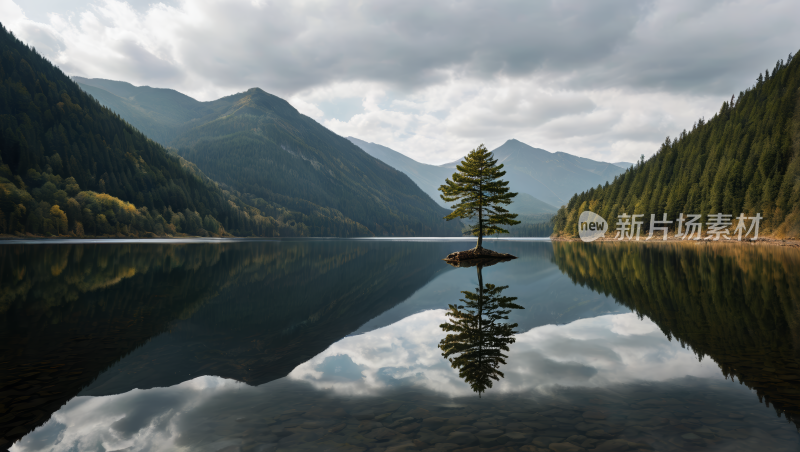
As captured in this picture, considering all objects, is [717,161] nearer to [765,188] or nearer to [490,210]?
[765,188]

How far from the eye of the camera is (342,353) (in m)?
12.6

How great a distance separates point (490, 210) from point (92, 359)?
55.5 m

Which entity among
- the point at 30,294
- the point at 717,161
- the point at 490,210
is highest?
the point at 717,161

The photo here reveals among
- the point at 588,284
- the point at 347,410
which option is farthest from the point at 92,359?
the point at 588,284

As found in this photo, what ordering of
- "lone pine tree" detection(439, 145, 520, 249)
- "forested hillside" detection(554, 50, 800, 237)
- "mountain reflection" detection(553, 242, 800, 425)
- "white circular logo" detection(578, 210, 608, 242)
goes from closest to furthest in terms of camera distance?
1. "mountain reflection" detection(553, 242, 800, 425)
2. "lone pine tree" detection(439, 145, 520, 249)
3. "forested hillside" detection(554, 50, 800, 237)
4. "white circular logo" detection(578, 210, 608, 242)

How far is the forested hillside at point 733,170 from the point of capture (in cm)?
10056

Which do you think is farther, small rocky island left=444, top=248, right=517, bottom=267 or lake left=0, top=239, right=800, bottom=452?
small rocky island left=444, top=248, right=517, bottom=267

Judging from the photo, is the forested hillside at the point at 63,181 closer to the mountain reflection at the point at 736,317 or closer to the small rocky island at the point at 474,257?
the small rocky island at the point at 474,257

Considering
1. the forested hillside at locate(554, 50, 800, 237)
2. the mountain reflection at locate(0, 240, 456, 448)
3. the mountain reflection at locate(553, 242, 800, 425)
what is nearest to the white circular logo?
the forested hillside at locate(554, 50, 800, 237)

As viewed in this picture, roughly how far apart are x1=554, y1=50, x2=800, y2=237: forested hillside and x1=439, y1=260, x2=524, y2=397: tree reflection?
108943mm

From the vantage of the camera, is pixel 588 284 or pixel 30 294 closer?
pixel 30 294

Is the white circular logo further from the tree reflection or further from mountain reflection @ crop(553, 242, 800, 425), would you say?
the tree reflection

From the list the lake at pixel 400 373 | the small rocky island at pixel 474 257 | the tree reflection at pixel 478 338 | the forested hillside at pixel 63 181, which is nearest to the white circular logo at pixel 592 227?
the small rocky island at pixel 474 257

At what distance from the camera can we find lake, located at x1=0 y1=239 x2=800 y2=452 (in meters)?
6.77
